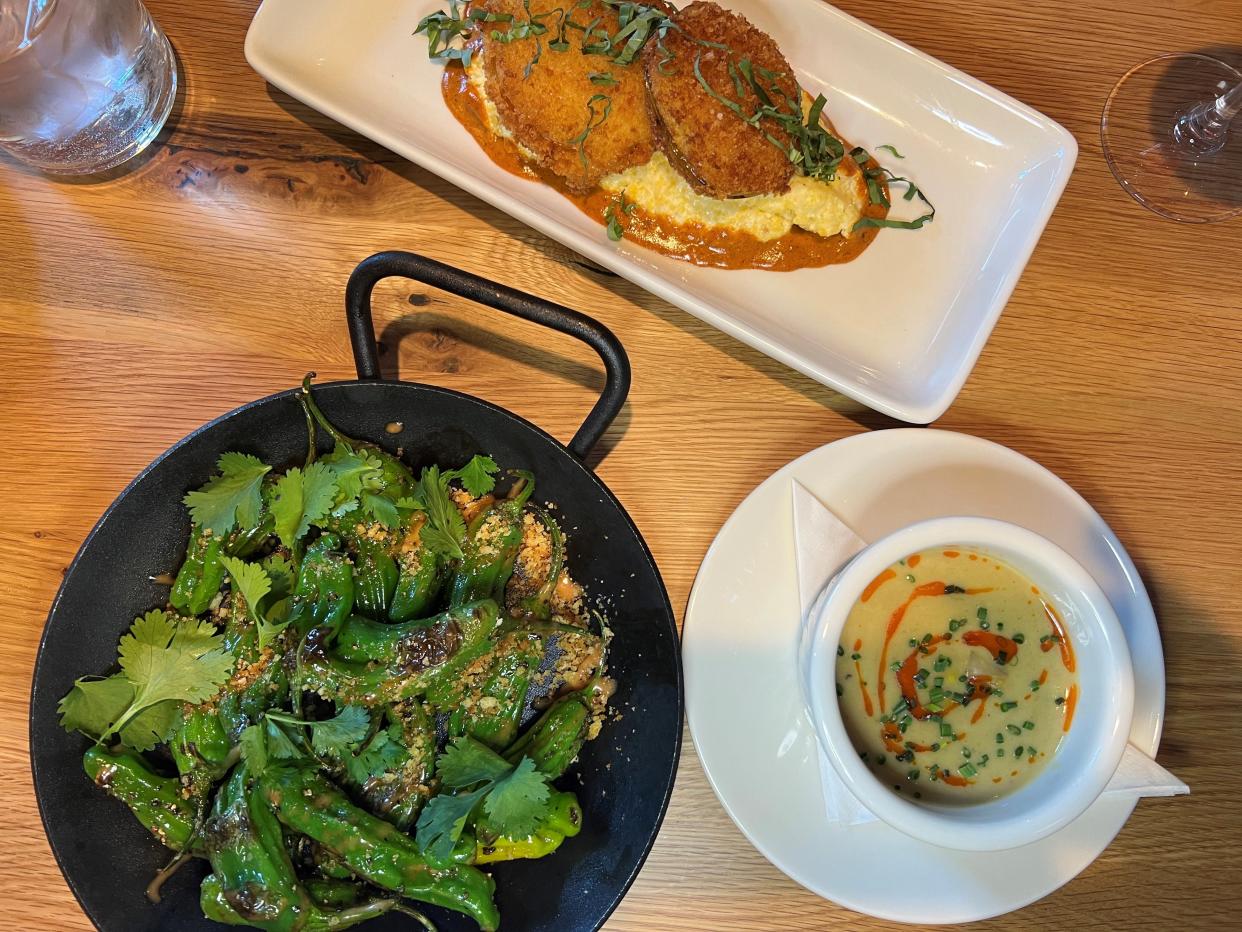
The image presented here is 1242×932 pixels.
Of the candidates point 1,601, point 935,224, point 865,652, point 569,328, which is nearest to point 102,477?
point 1,601

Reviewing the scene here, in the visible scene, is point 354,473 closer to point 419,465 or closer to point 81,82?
point 419,465

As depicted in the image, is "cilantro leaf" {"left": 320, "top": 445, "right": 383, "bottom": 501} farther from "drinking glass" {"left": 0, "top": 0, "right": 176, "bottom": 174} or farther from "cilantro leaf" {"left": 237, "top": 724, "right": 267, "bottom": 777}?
"drinking glass" {"left": 0, "top": 0, "right": 176, "bottom": 174}

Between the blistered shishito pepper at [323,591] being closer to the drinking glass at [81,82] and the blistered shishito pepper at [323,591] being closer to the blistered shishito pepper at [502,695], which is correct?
the blistered shishito pepper at [502,695]

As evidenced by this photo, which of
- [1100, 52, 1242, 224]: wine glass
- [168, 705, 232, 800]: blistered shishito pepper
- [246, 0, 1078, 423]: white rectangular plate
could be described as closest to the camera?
[168, 705, 232, 800]: blistered shishito pepper

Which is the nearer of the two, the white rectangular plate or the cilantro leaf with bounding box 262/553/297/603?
the cilantro leaf with bounding box 262/553/297/603

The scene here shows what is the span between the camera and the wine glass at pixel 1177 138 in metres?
1.79

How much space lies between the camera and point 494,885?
154 centimetres

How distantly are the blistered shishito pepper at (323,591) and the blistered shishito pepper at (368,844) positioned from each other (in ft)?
0.78

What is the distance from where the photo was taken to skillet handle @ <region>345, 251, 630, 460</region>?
1.42 meters

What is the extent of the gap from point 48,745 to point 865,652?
1314 mm

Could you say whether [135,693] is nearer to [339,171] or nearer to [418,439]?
[418,439]

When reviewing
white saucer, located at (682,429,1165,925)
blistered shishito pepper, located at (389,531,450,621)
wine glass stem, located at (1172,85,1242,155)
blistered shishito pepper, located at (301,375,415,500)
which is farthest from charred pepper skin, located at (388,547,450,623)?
wine glass stem, located at (1172,85,1242,155)

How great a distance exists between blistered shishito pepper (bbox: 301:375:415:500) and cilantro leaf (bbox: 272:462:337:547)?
0.06 metres

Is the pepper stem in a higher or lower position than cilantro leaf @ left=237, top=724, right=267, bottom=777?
higher
